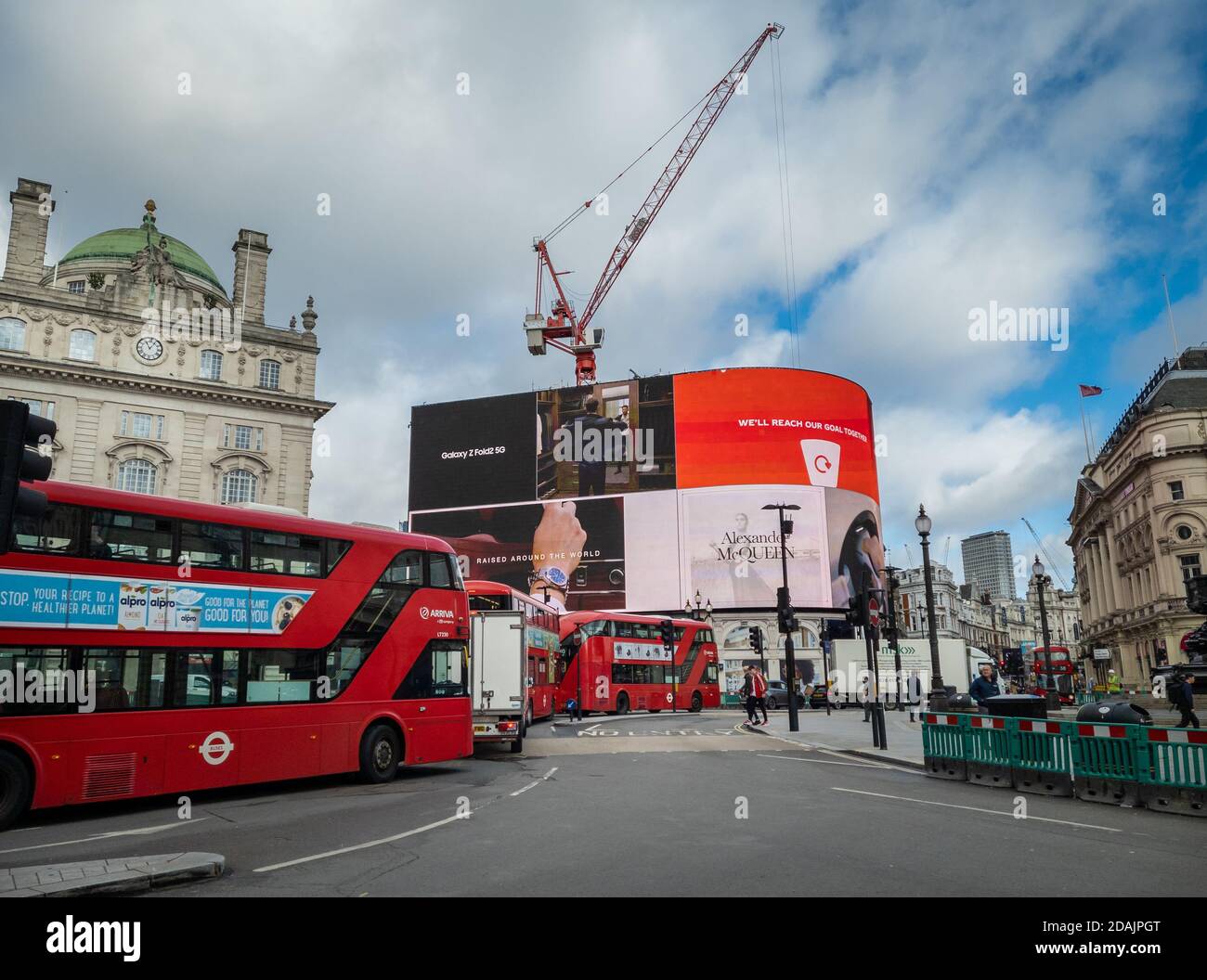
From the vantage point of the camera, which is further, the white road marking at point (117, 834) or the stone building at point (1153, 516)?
the stone building at point (1153, 516)

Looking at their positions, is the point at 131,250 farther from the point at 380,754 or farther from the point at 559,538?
the point at 380,754

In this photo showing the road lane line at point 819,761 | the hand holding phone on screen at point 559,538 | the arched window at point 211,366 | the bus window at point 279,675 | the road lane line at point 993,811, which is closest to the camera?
the road lane line at point 993,811

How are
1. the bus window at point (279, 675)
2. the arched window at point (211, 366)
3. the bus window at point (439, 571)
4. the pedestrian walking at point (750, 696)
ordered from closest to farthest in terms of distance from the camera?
1. the bus window at point (279, 675)
2. the bus window at point (439, 571)
3. the pedestrian walking at point (750, 696)
4. the arched window at point (211, 366)

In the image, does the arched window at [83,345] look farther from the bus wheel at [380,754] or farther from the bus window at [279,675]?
the bus window at [279,675]

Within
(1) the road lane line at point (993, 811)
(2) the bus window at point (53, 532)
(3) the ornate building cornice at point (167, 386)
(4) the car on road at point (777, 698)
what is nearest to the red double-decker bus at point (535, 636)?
(1) the road lane line at point (993, 811)

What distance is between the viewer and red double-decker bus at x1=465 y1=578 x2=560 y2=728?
2227cm

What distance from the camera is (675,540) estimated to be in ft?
239

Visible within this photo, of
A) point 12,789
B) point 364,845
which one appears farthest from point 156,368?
point 364,845

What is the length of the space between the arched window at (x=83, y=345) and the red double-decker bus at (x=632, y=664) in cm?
3033

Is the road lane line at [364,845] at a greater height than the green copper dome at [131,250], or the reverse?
the green copper dome at [131,250]

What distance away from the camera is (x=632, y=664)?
3881 cm

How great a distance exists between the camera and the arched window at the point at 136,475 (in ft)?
155
